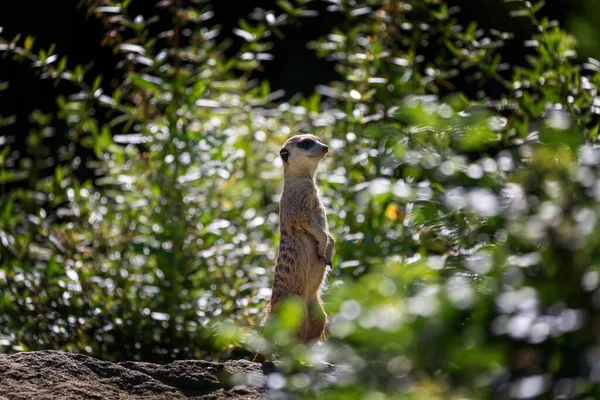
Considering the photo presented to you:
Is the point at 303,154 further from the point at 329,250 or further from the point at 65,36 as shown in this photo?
the point at 65,36

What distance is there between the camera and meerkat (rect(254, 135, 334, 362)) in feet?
9.30

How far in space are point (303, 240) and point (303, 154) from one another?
31 centimetres

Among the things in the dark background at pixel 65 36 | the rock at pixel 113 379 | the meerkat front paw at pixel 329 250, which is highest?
the rock at pixel 113 379

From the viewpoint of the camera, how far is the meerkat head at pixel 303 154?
305 centimetres

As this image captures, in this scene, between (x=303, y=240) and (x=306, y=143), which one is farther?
(x=306, y=143)

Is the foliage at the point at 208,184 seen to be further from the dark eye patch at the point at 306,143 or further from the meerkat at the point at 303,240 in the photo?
the dark eye patch at the point at 306,143

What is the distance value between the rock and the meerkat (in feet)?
1.39

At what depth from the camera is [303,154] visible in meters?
3.08

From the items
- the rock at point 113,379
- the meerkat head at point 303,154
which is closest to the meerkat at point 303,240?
the meerkat head at point 303,154

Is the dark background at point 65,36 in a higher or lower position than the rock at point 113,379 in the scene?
lower

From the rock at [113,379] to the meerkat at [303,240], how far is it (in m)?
0.42

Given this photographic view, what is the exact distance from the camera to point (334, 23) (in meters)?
6.95

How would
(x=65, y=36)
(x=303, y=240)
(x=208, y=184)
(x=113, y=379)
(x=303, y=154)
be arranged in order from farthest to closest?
1. (x=65, y=36)
2. (x=208, y=184)
3. (x=303, y=154)
4. (x=303, y=240)
5. (x=113, y=379)

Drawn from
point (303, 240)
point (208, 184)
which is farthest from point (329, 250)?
point (208, 184)
